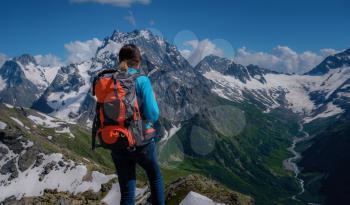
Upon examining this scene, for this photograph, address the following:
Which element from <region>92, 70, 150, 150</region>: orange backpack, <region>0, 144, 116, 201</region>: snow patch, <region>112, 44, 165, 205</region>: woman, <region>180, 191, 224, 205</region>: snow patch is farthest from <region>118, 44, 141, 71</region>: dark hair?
<region>0, 144, 116, 201</region>: snow patch

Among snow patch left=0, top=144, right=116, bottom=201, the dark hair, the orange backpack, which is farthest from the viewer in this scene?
snow patch left=0, top=144, right=116, bottom=201

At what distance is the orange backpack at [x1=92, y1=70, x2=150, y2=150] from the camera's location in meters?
11.6

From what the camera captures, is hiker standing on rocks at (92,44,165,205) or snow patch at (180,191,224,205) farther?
snow patch at (180,191,224,205)

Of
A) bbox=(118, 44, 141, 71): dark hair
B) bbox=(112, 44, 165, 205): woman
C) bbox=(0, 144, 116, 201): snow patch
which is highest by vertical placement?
bbox=(118, 44, 141, 71): dark hair

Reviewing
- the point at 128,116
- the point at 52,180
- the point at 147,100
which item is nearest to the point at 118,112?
the point at 128,116

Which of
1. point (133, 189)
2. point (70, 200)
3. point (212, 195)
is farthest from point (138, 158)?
point (212, 195)

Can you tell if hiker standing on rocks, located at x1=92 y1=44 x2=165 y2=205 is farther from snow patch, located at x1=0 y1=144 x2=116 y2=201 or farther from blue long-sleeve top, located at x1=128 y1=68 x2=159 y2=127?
snow patch, located at x1=0 y1=144 x2=116 y2=201

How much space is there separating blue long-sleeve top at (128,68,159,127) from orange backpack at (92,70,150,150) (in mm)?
135

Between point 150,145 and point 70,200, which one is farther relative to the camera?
point 70,200

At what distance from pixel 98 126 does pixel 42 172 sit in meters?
176

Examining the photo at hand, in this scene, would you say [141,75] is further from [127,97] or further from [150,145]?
[150,145]

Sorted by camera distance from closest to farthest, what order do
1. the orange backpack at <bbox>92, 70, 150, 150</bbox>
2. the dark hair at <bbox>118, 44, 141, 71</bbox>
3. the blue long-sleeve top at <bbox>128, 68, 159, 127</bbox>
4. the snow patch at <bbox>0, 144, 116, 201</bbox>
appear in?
1. the orange backpack at <bbox>92, 70, 150, 150</bbox>
2. the blue long-sleeve top at <bbox>128, 68, 159, 127</bbox>
3. the dark hair at <bbox>118, 44, 141, 71</bbox>
4. the snow patch at <bbox>0, 144, 116, 201</bbox>

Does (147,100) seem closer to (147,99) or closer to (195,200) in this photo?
(147,99)

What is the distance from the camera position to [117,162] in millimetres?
12836
